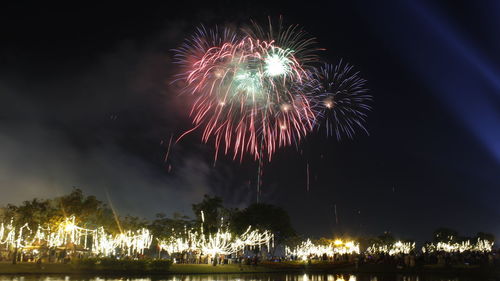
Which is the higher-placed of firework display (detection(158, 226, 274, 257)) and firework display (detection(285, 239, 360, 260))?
firework display (detection(158, 226, 274, 257))

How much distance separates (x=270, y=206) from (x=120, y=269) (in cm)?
4629

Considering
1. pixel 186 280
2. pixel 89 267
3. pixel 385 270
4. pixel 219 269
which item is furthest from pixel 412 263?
pixel 89 267

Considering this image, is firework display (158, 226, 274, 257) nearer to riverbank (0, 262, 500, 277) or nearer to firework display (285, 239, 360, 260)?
riverbank (0, 262, 500, 277)

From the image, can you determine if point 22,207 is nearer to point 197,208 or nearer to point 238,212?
point 197,208

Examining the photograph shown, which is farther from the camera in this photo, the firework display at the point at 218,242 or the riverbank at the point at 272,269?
the firework display at the point at 218,242

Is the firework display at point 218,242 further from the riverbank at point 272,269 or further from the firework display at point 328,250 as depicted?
the firework display at point 328,250

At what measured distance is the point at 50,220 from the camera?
48.8 m

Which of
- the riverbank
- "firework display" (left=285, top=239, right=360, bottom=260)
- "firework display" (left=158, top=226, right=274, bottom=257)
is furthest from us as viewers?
"firework display" (left=285, top=239, right=360, bottom=260)

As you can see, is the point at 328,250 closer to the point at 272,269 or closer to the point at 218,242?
the point at 218,242

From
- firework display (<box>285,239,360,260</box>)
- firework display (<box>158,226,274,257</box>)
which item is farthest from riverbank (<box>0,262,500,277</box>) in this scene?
firework display (<box>285,239,360,260</box>)

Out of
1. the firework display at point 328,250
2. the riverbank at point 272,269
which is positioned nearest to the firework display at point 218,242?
the riverbank at point 272,269

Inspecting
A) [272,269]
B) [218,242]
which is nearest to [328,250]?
[218,242]

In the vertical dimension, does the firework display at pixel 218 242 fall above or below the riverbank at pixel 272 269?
above

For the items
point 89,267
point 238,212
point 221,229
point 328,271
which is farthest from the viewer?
point 238,212
